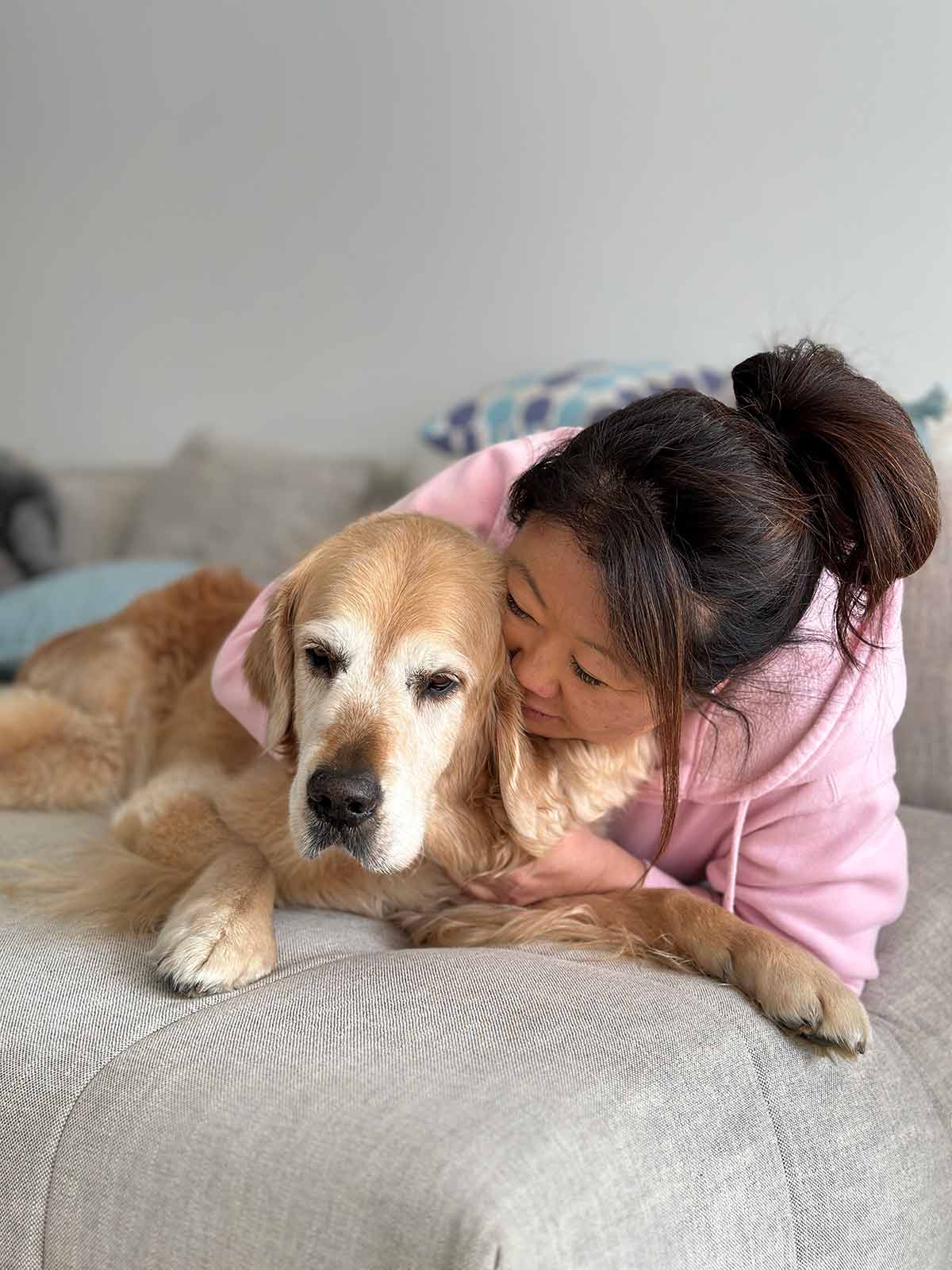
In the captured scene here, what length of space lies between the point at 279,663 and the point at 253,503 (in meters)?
2.33

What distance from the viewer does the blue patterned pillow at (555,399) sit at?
3.04m

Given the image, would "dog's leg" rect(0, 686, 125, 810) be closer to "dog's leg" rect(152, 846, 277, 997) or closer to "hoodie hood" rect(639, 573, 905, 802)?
"dog's leg" rect(152, 846, 277, 997)

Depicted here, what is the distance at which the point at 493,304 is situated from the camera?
3832 mm

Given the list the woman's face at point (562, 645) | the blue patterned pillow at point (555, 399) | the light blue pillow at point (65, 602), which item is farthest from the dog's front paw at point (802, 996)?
the light blue pillow at point (65, 602)

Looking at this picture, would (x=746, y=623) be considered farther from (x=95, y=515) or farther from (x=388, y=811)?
(x=95, y=515)

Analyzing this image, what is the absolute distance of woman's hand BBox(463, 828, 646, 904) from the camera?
1.65 m

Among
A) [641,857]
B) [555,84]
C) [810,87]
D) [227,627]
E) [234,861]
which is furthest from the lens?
[555,84]

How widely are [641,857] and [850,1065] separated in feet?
1.82

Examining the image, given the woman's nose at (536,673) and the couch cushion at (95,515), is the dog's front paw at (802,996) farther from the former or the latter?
the couch cushion at (95,515)

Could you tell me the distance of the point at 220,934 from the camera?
1362 millimetres

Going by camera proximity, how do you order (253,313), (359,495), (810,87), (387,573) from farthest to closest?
(253,313) < (359,495) < (810,87) < (387,573)

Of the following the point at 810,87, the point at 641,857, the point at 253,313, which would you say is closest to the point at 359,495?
the point at 253,313

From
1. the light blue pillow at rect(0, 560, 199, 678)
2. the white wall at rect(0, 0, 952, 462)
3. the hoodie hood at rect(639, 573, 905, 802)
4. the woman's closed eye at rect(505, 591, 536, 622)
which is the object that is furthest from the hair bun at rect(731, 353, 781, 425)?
the light blue pillow at rect(0, 560, 199, 678)

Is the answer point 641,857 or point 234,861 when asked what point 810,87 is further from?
point 234,861
